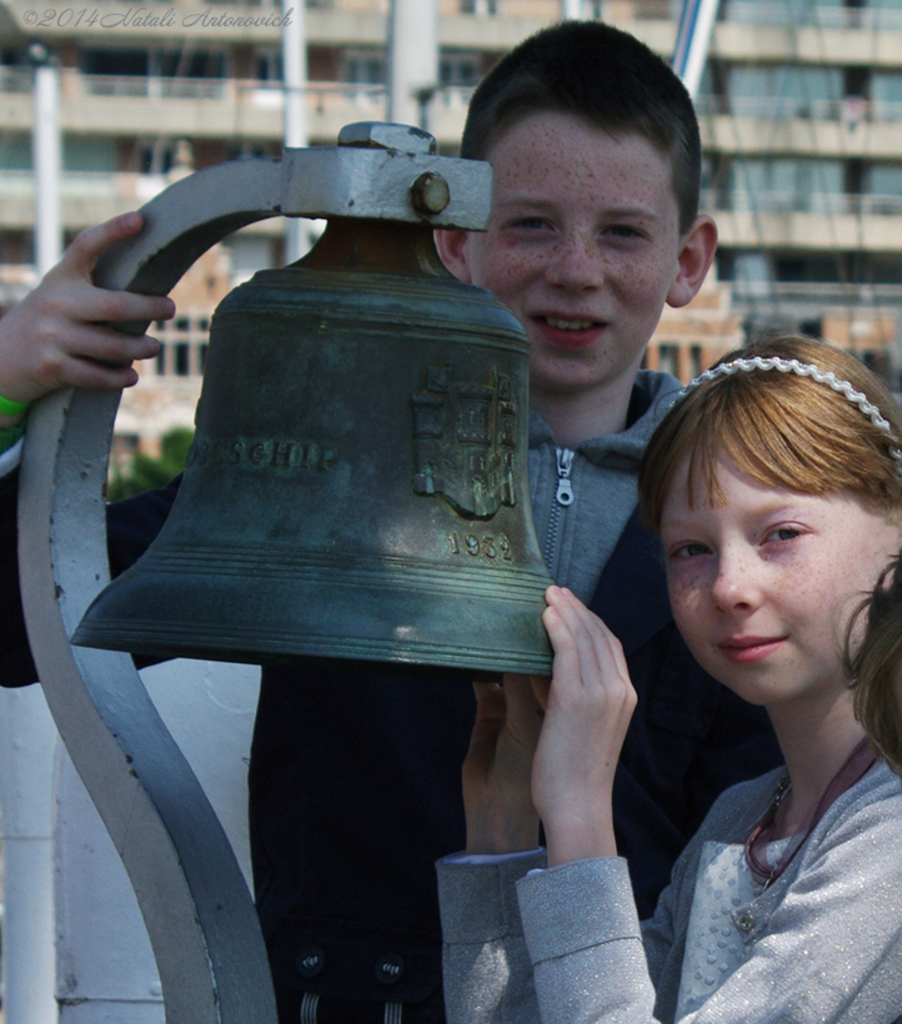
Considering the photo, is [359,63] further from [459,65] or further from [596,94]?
[596,94]

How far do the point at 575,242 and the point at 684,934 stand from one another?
38.2 inches

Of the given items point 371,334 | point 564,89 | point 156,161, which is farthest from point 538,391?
point 156,161

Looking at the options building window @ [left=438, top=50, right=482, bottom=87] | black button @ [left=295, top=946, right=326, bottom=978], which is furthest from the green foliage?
building window @ [left=438, top=50, right=482, bottom=87]

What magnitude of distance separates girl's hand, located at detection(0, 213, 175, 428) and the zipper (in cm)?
65

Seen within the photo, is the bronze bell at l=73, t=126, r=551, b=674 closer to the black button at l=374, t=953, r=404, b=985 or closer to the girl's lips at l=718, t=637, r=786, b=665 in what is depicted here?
the girl's lips at l=718, t=637, r=786, b=665

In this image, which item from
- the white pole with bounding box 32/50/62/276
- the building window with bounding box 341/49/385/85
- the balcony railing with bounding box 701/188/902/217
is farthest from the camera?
the balcony railing with bounding box 701/188/902/217

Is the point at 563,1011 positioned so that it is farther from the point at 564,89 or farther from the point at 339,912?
the point at 564,89

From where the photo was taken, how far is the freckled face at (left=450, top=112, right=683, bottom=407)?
234 cm

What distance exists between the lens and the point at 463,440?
1758 millimetres

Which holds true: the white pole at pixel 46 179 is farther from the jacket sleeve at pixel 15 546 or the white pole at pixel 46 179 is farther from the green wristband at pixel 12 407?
the green wristband at pixel 12 407

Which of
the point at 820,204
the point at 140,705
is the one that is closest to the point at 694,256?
the point at 140,705

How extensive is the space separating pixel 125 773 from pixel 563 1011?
21.8 inches

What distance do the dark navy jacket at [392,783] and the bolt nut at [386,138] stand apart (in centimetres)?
74

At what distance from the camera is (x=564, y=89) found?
2.40 meters
